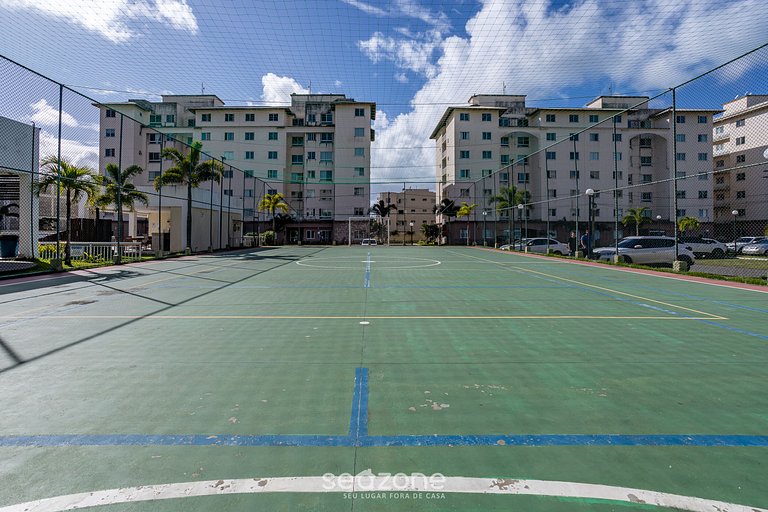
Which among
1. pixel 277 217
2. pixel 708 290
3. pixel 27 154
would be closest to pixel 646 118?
pixel 277 217

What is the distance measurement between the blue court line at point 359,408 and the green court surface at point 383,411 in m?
0.02

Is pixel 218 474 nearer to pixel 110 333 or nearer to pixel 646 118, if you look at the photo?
pixel 110 333

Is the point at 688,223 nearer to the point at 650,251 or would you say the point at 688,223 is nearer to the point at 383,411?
the point at 650,251

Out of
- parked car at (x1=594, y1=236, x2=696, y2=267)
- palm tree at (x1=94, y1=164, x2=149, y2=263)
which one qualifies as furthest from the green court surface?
palm tree at (x1=94, y1=164, x2=149, y2=263)

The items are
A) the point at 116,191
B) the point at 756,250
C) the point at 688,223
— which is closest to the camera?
the point at 116,191

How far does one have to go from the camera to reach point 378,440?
2.71m

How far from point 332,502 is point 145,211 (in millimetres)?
30749

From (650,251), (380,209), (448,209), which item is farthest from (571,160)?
(650,251)

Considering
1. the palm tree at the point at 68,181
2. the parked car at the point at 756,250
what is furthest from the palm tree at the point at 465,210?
the palm tree at the point at 68,181

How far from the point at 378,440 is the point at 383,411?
45cm

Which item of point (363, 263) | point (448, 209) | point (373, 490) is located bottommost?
point (373, 490)

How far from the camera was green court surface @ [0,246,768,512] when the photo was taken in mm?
2197

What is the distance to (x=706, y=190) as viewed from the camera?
53594mm

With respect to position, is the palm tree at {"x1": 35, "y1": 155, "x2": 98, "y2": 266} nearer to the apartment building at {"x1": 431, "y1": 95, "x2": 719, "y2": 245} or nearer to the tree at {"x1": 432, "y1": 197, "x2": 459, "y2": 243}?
the tree at {"x1": 432, "y1": 197, "x2": 459, "y2": 243}
